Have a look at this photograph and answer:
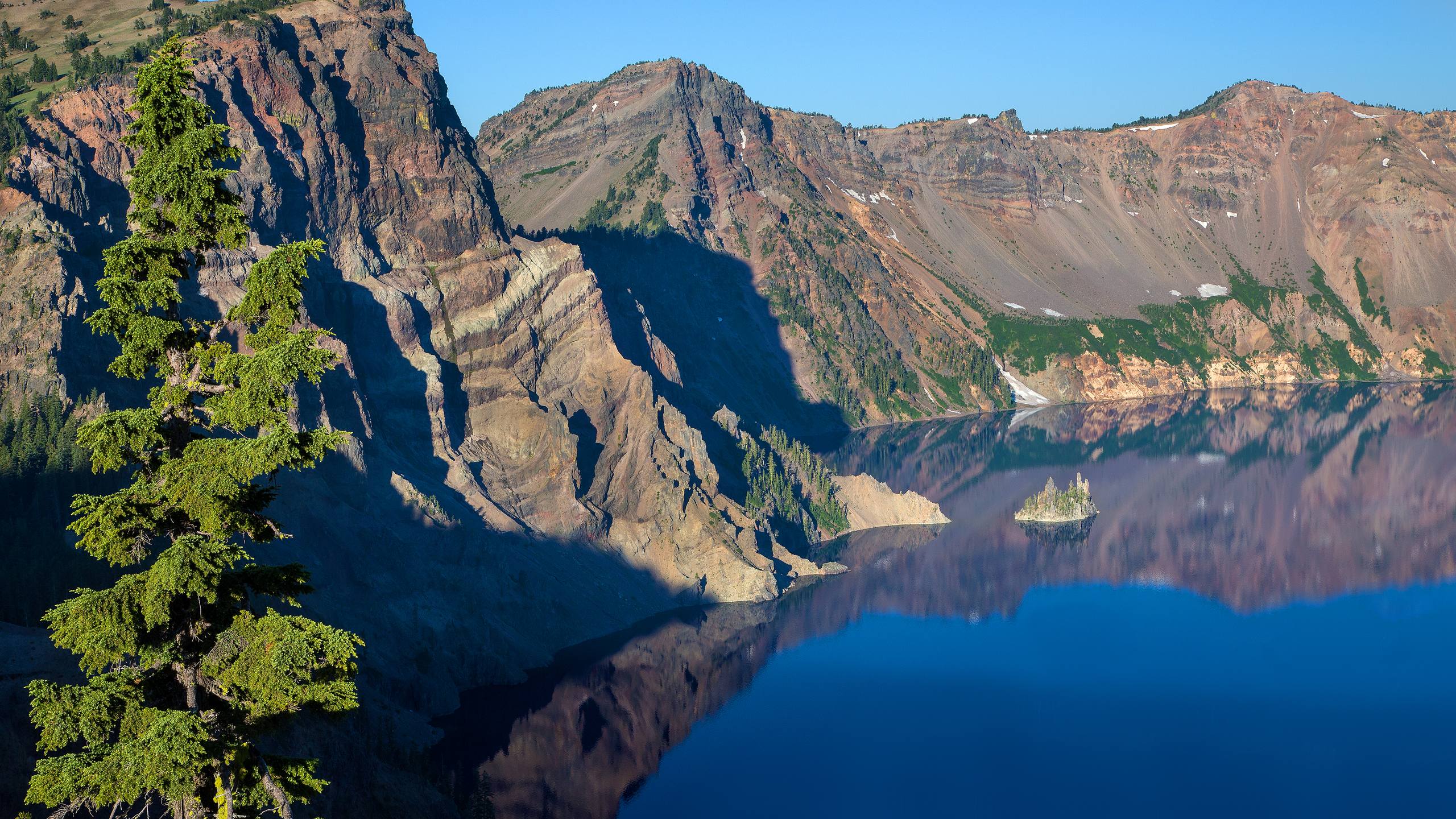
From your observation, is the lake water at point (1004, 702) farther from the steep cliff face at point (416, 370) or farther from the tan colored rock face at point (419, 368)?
the tan colored rock face at point (419, 368)

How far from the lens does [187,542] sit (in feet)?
73.4

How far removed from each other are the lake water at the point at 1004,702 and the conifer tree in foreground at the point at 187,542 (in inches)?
2951

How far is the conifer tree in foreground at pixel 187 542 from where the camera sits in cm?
2191

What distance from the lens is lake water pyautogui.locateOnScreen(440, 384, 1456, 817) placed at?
99.4 metres

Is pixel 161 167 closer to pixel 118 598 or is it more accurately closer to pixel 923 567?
pixel 118 598

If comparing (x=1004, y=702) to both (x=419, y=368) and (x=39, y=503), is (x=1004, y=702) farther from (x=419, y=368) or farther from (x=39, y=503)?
(x=39, y=503)

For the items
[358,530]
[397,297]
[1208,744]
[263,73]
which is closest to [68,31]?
[263,73]

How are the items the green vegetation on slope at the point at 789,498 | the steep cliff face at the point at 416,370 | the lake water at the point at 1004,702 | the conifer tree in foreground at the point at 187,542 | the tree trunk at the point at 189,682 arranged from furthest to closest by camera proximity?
the green vegetation on slope at the point at 789,498, the steep cliff face at the point at 416,370, the lake water at the point at 1004,702, the tree trunk at the point at 189,682, the conifer tree in foreground at the point at 187,542

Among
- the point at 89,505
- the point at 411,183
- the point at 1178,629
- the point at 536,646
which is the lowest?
the point at 1178,629

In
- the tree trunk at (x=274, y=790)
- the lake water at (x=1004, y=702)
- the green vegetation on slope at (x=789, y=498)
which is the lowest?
the lake water at (x=1004, y=702)

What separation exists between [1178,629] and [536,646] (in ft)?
253

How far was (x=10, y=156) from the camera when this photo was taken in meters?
121

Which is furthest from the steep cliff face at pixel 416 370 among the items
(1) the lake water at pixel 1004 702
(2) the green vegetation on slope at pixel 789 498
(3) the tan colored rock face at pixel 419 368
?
(1) the lake water at pixel 1004 702

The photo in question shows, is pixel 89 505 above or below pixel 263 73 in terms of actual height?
below
